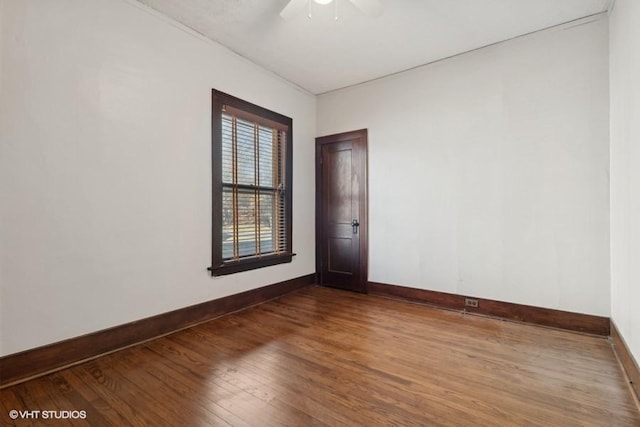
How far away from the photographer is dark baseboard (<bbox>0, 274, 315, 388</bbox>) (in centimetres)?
192

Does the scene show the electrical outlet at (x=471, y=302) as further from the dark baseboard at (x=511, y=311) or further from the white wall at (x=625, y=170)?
the white wall at (x=625, y=170)

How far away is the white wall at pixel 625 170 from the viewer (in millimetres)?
1848

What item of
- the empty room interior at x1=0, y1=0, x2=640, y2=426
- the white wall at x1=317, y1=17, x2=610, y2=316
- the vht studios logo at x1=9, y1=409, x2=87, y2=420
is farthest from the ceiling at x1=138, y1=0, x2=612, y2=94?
the vht studios logo at x1=9, y1=409, x2=87, y2=420

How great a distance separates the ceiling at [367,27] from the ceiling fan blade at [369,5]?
94 mm

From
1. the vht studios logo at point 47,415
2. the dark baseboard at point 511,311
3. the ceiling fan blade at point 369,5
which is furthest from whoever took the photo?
the dark baseboard at point 511,311

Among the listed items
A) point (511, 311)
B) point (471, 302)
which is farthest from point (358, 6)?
point (511, 311)

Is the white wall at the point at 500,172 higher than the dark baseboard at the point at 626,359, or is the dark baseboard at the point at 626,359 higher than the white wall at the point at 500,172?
the white wall at the point at 500,172

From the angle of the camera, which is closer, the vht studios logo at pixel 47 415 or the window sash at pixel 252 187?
the vht studios logo at pixel 47 415

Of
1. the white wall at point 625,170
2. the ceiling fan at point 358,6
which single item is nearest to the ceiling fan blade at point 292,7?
the ceiling fan at point 358,6

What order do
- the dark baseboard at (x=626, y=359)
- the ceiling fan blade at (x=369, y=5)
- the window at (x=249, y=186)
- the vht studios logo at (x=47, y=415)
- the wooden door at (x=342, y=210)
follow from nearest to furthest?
the vht studios logo at (x=47, y=415)
the dark baseboard at (x=626, y=359)
the ceiling fan blade at (x=369, y=5)
the window at (x=249, y=186)
the wooden door at (x=342, y=210)

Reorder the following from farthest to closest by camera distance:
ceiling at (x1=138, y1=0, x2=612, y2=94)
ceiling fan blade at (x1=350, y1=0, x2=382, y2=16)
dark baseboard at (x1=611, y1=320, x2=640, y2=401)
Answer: ceiling at (x1=138, y1=0, x2=612, y2=94), ceiling fan blade at (x1=350, y1=0, x2=382, y2=16), dark baseboard at (x1=611, y1=320, x2=640, y2=401)

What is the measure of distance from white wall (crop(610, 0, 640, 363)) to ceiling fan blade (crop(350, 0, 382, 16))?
5.42ft

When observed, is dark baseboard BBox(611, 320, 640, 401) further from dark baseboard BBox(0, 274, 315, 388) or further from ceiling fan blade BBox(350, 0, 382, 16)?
dark baseboard BBox(0, 274, 315, 388)

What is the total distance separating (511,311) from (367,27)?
3.31 meters
